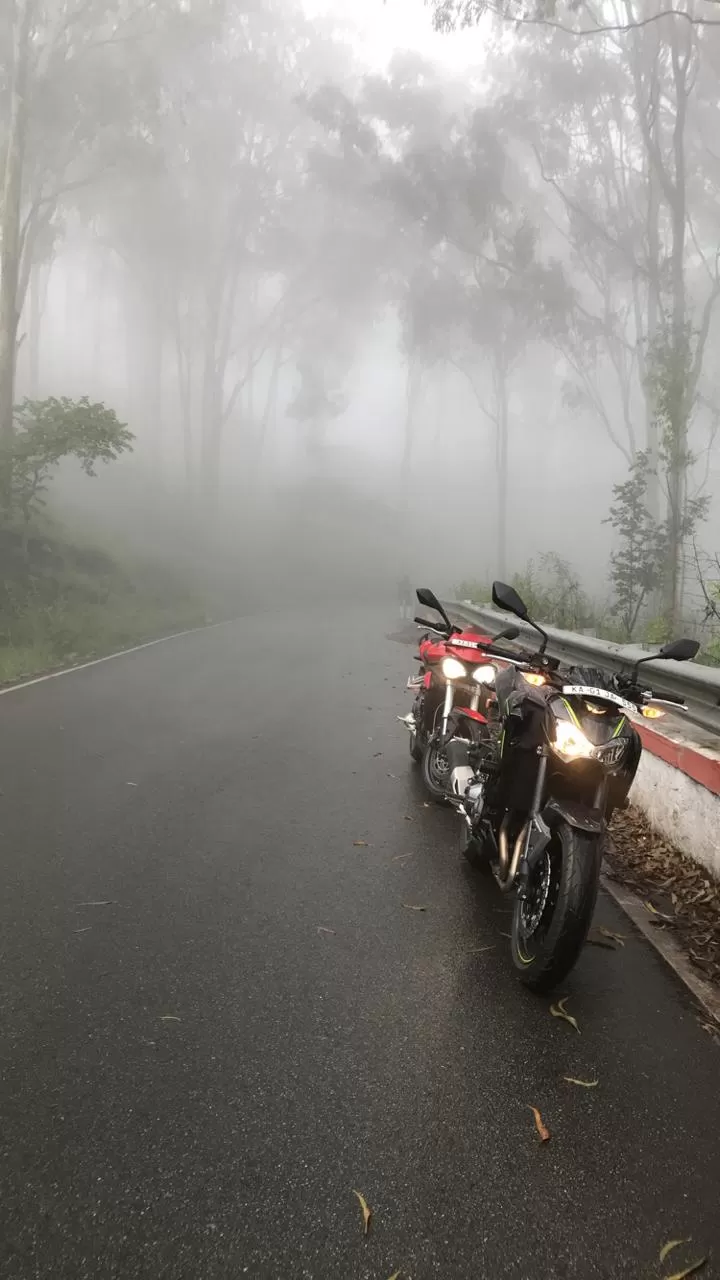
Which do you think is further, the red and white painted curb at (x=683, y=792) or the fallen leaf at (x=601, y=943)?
the red and white painted curb at (x=683, y=792)

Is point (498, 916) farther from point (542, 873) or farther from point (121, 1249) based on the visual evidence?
point (121, 1249)

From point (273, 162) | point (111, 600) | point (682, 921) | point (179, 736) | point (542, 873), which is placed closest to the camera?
point (542, 873)

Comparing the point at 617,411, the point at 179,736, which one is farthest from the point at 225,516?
the point at 179,736

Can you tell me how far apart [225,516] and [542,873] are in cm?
4223

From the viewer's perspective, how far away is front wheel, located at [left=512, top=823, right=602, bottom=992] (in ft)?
9.45

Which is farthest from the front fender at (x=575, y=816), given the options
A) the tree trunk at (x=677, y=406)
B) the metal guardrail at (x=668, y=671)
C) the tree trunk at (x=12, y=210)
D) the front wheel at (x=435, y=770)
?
the tree trunk at (x=12, y=210)

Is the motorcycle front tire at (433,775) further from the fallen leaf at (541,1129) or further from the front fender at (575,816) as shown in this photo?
the fallen leaf at (541,1129)

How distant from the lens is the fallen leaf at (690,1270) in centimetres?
184

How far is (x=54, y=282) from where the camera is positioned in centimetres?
5334

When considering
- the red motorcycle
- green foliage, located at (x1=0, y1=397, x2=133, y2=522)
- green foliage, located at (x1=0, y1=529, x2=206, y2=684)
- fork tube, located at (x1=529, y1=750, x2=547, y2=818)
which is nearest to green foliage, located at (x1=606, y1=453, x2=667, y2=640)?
the red motorcycle

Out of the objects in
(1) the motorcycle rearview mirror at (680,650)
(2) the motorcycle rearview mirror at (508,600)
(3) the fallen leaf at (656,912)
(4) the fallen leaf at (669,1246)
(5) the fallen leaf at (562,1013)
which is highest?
(2) the motorcycle rearview mirror at (508,600)

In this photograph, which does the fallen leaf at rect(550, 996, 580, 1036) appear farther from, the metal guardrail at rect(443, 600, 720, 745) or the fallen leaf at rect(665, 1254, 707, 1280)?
the metal guardrail at rect(443, 600, 720, 745)

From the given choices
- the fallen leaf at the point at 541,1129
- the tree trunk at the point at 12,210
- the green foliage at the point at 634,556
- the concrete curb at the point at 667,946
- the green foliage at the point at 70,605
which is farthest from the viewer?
the tree trunk at the point at 12,210

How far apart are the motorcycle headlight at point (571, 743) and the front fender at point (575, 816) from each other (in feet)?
0.71
